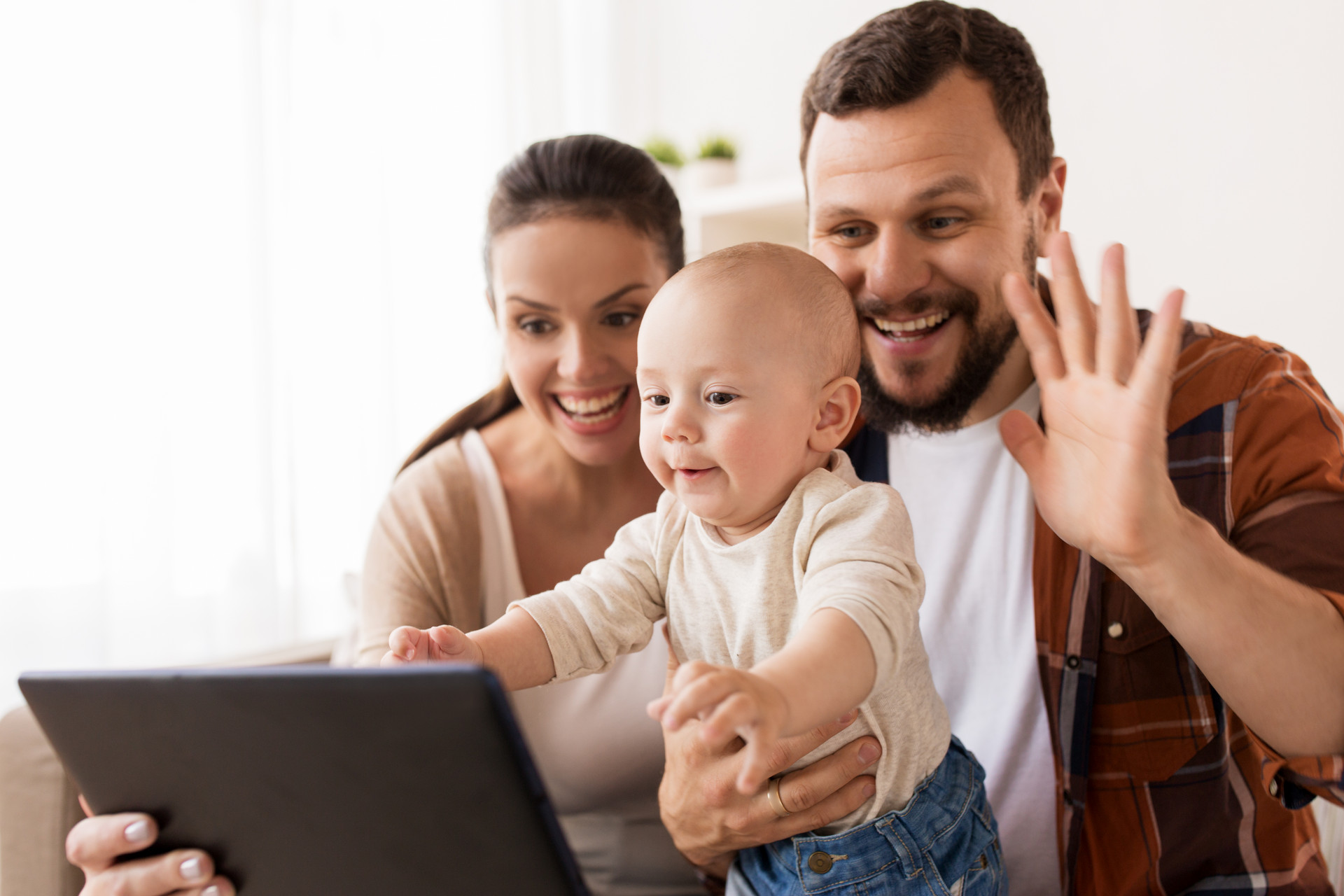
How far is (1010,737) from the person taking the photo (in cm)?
141

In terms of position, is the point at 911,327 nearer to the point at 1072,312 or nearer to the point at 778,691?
the point at 1072,312

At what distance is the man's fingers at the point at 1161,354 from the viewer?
940 mm

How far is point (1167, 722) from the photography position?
1330 millimetres

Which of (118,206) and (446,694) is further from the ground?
(118,206)

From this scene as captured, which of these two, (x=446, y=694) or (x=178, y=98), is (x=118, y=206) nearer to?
(x=178, y=98)

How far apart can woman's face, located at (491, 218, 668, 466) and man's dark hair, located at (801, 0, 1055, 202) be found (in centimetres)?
38

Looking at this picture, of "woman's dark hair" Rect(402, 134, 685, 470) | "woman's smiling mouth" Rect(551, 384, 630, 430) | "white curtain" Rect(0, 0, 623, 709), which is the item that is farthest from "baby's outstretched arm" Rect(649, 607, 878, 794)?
"white curtain" Rect(0, 0, 623, 709)

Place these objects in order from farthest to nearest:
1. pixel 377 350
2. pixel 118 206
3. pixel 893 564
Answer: pixel 377 350, pixel 118 206, pixel 893 564

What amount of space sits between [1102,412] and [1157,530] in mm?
132

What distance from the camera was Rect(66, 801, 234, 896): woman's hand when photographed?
792mm

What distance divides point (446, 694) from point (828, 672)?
29 cm

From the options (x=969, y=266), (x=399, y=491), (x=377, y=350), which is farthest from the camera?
(x=377, y=350)

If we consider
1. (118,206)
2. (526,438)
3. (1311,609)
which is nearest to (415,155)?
(118,206)

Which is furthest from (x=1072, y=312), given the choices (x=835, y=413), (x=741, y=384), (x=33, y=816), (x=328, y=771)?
(x=33, y=816)
